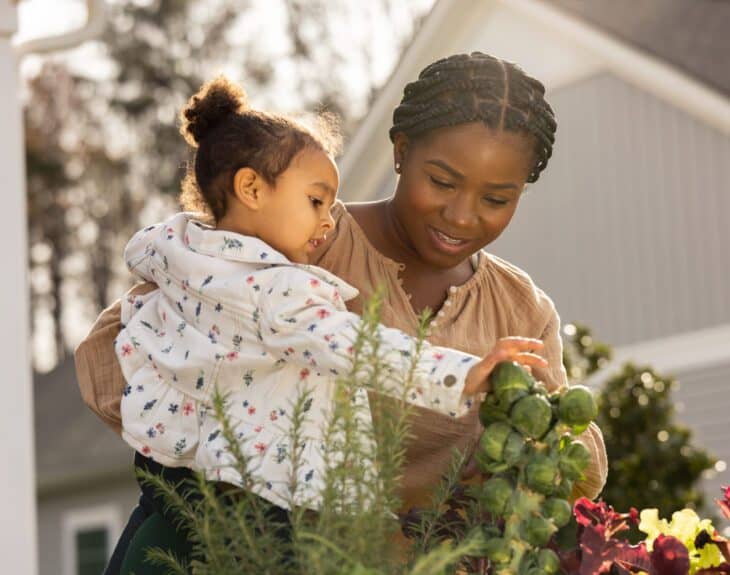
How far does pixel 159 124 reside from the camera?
27.1 metres

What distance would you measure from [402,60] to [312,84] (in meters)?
11.5

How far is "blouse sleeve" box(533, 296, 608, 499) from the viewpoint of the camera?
2.79m

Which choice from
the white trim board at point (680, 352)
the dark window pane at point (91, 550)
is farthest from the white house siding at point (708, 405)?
the dark window pane at point (91, 550)

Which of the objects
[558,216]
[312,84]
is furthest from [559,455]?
[312,84]

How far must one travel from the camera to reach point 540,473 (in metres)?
2.04

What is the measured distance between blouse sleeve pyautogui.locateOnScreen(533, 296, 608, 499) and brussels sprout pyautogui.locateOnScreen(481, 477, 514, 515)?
25.0 inches

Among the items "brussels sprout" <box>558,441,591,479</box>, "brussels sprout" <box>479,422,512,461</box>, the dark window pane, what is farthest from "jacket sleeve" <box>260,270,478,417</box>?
the dark window pane

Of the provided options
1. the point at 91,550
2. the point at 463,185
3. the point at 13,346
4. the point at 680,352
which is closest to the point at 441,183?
the point at 463,185

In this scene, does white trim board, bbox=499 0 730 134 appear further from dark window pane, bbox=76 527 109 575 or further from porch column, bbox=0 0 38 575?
dark window pane, bbox=76 527 109 575

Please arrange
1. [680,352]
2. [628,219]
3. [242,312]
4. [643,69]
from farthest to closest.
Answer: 1. [628,219]
2. [643,69]
3. [680,352]
4. [242,312]

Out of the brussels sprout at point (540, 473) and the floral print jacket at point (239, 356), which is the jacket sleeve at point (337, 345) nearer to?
the floral print jacket at point (239, 356)

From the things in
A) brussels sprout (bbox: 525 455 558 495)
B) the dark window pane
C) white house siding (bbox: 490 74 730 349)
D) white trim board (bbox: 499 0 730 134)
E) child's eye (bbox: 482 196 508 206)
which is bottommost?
the dark window pane

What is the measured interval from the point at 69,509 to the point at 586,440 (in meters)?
16.9

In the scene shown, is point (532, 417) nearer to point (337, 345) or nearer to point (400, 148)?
point (337, 345)
